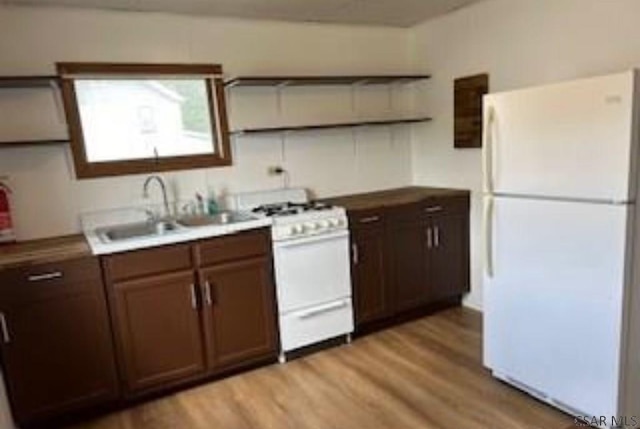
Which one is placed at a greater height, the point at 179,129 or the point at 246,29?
the point at 246,29

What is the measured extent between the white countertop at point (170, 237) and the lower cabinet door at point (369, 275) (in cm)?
72

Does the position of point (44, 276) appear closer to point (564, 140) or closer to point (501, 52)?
point (564, 140)

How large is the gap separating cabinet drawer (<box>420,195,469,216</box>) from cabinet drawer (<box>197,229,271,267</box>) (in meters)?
1.28

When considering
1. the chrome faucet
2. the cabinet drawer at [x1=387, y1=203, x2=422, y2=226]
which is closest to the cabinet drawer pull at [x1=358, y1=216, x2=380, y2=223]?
the cabinet drawer at [x1=387, y1=203, x2=422, y2=226]

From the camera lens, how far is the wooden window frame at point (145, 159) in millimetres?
2918

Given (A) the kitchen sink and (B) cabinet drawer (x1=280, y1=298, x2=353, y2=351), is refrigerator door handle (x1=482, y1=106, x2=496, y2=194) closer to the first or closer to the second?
(B) cabinet drawer (x1=280, y1=298, x2=353, y2=351)

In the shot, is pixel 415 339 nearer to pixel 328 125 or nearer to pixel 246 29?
pixel 328 125

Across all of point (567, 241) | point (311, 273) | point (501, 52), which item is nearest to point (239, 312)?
point (311, 273)

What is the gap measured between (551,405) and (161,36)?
3.18 meters

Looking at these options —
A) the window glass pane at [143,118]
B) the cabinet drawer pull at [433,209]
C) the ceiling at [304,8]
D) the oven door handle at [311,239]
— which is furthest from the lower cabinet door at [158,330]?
the cabinet drawer pull at [433,209]

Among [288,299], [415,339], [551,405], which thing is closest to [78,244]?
[288,299]

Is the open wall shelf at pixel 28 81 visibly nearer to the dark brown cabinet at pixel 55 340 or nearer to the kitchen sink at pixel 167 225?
the kitchen sink at pixel 167 225

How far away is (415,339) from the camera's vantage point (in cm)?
335

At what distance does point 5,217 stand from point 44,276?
64 centimetres
